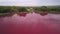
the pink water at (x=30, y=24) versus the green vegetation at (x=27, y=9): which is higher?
the green vegetation at (x=27, y=9)

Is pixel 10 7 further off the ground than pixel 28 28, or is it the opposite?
pixel 10 7

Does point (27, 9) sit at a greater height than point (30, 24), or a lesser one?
greater

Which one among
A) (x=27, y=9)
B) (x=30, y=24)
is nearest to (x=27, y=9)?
(x=27, y=9)

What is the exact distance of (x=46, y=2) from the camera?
1.52 m

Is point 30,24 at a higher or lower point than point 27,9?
lower

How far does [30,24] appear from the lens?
1478 mm

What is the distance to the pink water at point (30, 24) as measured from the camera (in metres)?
1.43

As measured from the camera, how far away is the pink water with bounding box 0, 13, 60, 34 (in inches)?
56.4

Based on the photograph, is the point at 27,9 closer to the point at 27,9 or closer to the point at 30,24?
the point at 27,9

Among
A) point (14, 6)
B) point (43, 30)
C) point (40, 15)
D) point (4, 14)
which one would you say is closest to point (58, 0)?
point (40, 15)

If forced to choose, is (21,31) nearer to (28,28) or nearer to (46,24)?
(28,28)

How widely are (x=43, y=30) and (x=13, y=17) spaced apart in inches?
15.7

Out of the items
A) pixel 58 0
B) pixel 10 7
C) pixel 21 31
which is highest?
pixel 58 0

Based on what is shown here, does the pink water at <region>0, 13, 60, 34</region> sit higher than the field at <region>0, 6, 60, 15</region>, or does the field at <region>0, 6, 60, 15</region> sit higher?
the field at <region>0, 6, 60, 15</region>
